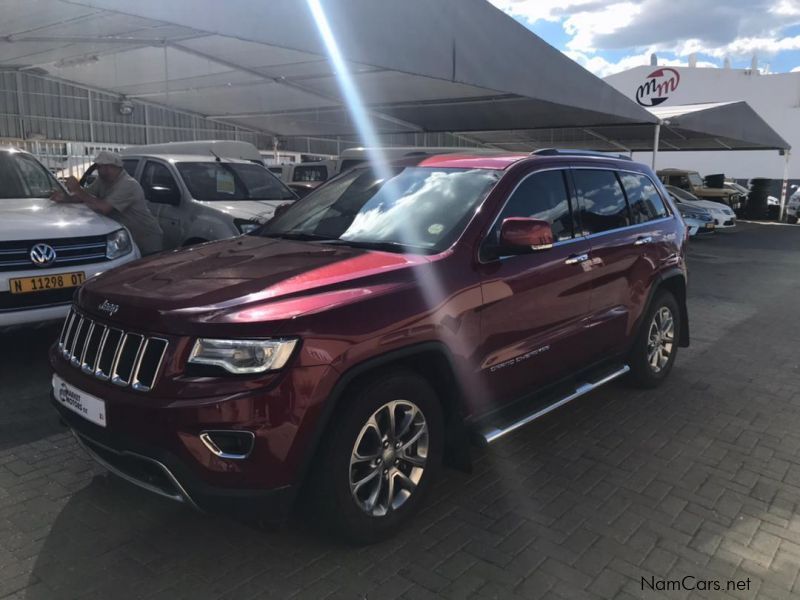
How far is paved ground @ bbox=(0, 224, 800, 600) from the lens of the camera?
2672 millimetres

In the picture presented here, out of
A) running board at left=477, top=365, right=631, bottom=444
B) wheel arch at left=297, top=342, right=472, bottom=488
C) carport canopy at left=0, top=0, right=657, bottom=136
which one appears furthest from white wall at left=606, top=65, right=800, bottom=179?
wheel arch at left=297, top=342, right=472, bottom=488

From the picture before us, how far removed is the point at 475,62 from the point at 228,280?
822 cm

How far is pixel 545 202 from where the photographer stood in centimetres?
387

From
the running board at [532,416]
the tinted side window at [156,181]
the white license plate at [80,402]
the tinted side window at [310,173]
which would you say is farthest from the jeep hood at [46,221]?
the tinted side window at [310,173]

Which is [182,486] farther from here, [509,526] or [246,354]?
[509,526]

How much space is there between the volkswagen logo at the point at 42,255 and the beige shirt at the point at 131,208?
1554 millimetres

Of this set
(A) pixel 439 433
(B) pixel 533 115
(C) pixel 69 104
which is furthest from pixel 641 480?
(C) pixel 69 104

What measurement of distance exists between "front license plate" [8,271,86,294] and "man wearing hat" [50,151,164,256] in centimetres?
138

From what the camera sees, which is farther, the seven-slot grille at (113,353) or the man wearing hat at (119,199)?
the man wearing hat at (119,199)

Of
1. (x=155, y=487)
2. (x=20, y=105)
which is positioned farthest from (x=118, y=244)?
(x=20, y=105)

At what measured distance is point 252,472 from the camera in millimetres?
2459

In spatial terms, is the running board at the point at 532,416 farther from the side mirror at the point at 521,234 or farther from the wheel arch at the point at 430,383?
the side mirror at the point at 521,234

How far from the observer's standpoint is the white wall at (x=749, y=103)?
40381 millimetres

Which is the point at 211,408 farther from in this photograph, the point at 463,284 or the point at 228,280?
the point at 463,284
